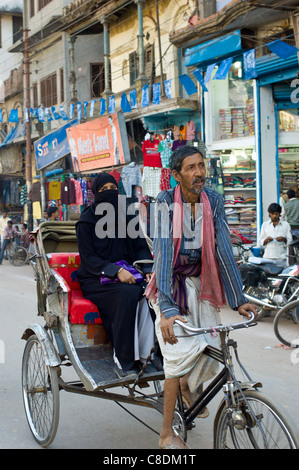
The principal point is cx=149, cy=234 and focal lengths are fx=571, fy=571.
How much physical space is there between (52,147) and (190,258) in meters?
18.1

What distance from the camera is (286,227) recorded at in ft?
30.9

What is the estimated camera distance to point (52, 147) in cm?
2069

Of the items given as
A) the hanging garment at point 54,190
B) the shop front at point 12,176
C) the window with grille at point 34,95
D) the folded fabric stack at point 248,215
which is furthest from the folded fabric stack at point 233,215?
the window with grille at point 34,95

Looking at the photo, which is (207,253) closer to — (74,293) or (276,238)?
(74,293)

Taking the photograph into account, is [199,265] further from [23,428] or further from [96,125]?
[96,125]

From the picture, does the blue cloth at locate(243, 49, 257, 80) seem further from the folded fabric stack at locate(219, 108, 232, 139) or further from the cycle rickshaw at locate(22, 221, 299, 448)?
the cycle rickshaw at locate(22, 221, 299, 448)

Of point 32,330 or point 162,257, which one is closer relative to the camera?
point 162,257

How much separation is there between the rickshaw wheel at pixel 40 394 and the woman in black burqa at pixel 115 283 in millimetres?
485

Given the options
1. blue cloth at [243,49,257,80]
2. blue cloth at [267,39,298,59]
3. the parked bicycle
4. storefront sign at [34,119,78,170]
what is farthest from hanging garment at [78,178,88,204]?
the parked bicycle

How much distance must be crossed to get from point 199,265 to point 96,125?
→ 14.9 meters

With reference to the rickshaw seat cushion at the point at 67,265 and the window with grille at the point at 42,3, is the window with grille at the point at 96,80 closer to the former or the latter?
the window with grille at the point at 42,3

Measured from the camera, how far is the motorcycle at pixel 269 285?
8047 millimetres

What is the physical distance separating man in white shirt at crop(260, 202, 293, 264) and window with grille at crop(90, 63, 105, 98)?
13710mm
